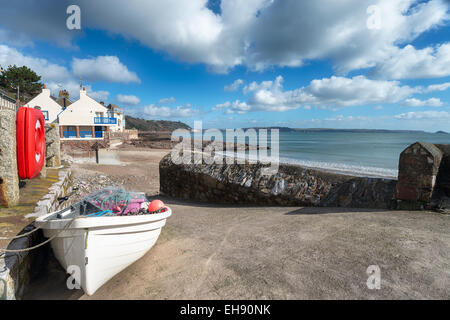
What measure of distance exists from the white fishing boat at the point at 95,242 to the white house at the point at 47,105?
39931 millimetres

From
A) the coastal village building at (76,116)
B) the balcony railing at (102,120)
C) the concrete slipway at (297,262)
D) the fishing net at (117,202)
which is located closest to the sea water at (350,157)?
the concrete slipway at (297,262)

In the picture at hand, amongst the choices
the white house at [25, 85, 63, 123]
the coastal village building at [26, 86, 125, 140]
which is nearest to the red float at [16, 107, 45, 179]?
the coastal village building at [26, 86, 125, 140]

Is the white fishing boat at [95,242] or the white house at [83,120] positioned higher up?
the white house at [83,120]

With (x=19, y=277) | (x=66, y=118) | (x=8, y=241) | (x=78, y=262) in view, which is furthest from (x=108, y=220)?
(x=66, y=118)

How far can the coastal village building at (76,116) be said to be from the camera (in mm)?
34250

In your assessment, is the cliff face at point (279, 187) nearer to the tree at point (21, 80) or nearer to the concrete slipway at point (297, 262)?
the concrete slipway at point (297, 262)

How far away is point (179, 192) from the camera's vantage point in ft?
31.8

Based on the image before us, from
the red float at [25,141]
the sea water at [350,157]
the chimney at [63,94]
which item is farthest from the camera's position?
the chimney at [63,94]

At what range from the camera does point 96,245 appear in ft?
10.5

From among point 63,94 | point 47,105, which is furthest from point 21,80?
point 47,105

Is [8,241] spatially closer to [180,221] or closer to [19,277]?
[19,277]

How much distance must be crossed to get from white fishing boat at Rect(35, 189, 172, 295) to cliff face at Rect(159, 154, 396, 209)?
3949 mm

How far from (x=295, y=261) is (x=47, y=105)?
4355 cm
